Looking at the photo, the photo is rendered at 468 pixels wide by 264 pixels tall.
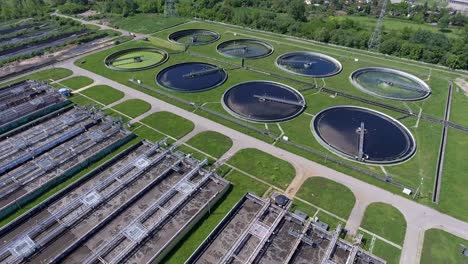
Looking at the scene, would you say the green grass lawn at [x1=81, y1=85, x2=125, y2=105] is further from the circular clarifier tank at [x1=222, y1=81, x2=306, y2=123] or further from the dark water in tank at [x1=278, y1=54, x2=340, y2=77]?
the dark water in tank at [x1=278, y1=54, x2=340, y2=77]

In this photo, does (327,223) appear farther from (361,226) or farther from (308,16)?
(308,16)

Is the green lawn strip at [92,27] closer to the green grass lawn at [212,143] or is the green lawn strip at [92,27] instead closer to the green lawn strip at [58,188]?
the green lawn strip at [58,188]

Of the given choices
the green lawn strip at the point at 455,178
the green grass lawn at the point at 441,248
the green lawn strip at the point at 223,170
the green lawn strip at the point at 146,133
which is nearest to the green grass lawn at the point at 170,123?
the green lawn strip at the point at 146,133

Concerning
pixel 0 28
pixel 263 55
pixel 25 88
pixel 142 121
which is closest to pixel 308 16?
pixel 263 55

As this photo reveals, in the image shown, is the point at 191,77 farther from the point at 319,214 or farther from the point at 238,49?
the point at 319,214

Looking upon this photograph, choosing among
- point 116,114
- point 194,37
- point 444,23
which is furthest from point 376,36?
point 116,114

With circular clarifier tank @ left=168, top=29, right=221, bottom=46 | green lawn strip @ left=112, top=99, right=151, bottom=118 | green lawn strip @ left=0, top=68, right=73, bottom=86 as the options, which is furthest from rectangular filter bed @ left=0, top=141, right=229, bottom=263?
circular clarifier tank @ left=168, top=29, right=221, bottom=46
